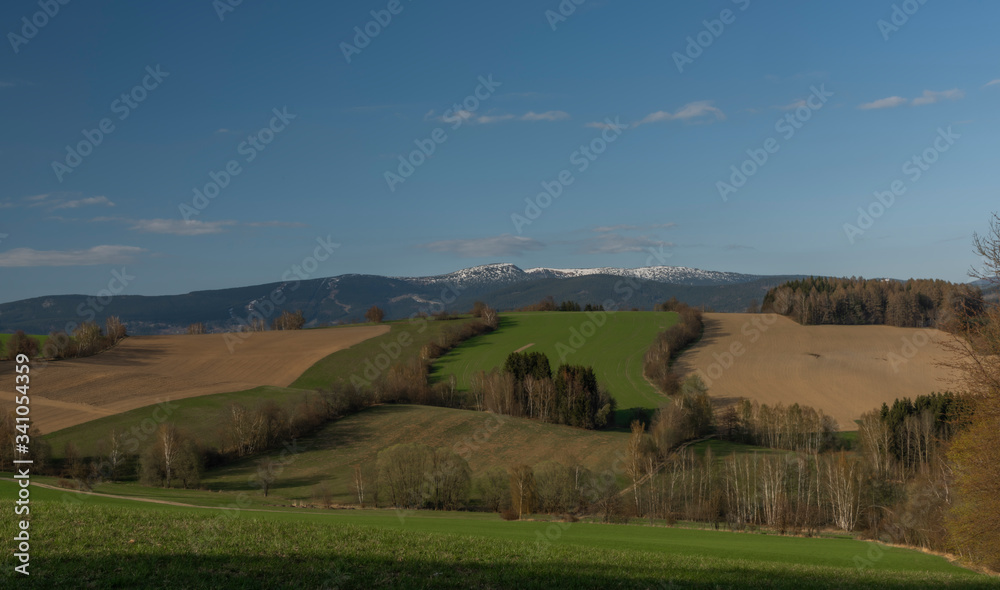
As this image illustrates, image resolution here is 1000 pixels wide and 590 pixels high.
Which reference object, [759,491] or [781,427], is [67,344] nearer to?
[759,491]

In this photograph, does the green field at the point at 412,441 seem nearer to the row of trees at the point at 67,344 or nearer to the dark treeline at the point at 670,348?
the dark treeline at the point at 670,348

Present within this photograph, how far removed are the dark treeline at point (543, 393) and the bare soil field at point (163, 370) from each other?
94.9 ft

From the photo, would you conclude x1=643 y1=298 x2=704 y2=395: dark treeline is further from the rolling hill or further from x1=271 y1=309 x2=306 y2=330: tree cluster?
x1=271 y1=309 x2=306 y2=330: tree cluster

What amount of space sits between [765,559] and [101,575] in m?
18.9

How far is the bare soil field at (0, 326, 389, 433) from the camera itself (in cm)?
6538

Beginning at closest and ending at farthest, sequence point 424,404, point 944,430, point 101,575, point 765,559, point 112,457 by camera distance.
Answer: point 101,575, point 765,559, point 112,457, point 944,430, point 424,404

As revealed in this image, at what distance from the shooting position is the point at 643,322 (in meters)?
123

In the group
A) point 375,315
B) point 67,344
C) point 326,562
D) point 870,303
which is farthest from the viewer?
point 375,315

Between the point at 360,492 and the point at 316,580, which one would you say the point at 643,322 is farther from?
the point at 316,580

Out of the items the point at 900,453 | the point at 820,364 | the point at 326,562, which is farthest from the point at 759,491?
the point at 326,562

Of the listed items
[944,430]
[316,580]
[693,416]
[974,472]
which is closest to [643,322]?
[693,416]

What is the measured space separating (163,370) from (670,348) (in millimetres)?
78948

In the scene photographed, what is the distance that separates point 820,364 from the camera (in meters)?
96.0

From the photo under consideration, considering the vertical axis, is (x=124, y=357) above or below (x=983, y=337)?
below
